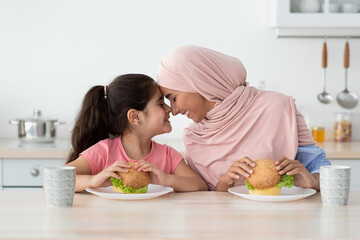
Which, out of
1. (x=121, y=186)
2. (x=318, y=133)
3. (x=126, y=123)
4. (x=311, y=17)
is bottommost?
(x=318, y=133)

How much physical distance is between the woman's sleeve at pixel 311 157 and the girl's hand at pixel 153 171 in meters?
0.52

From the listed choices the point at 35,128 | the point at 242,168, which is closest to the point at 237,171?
the point at 242,168

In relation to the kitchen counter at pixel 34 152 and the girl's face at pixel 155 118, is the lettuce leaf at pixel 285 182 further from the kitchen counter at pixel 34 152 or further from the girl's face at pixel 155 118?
the kitchen counter at pixel 34 152

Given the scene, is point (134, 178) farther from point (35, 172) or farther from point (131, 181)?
point (35, 172)

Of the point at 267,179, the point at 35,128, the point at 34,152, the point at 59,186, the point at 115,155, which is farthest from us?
the point at 35,128

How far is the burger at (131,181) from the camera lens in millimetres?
1639

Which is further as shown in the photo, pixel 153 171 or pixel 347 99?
pixel 347 99

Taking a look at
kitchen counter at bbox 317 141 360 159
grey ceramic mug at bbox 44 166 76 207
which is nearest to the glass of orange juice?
kitchen counter at bbox 317 141 360 159

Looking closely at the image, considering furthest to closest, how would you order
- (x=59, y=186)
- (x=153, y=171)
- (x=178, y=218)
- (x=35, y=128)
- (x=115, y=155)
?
1. (x=35, y=128)
2. (x=115, y=155)
3. (x=153, y=171)
4. (x=59, y=186)
5. (x=178, y=218)

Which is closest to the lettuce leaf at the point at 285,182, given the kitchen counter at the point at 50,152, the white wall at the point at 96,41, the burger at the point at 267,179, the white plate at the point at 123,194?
the burger at the point at 267,179

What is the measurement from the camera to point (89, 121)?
1998mm

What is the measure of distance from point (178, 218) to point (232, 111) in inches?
28.2

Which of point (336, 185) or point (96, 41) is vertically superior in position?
point (96, 41)

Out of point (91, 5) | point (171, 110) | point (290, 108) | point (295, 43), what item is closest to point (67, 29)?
point (91, 5)
